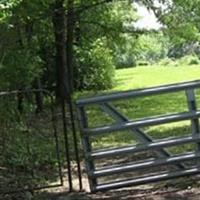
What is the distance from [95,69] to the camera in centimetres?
3509

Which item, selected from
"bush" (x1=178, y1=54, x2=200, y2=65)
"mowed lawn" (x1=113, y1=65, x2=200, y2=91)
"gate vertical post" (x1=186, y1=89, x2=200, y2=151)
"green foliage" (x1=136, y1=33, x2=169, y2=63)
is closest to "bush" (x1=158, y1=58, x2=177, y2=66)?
"bush" (x1=178, y1=54, x2=200, y2=65)

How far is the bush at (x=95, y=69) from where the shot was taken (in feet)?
109

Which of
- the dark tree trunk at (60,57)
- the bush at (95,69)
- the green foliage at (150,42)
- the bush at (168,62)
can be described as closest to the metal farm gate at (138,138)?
the dark tree trunk at (60,57)

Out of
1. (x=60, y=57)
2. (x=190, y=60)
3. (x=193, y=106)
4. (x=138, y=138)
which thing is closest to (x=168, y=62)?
(x=190, y=60)

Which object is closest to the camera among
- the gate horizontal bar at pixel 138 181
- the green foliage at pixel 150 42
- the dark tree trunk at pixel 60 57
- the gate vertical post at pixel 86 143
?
the gate vertical post at pixel 86 143

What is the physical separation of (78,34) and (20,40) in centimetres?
1411

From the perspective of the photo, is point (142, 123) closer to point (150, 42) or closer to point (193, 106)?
point (193, 106)

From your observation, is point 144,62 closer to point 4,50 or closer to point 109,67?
point 109,67

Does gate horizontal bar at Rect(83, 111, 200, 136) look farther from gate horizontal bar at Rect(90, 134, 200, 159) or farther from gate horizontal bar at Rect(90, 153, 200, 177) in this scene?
gate horizontal bar at Rect(90, 153, 200, 177)

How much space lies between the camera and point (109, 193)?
8.05 metres

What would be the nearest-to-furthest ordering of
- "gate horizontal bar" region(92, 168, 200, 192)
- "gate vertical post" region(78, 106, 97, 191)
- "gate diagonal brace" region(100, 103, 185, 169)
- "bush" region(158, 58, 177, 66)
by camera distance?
"gate vertical post" region(78, 106, 97, 191)
"gate diagonal brace" region(100, 103, 185, 169)
"gate horizontal bar" region(92, 168, 200, 192)
"bush" region(158, 58, 177, 66)

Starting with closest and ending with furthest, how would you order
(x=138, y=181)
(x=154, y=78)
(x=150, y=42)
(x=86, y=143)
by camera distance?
(x=86, y=143), (x=138, y=181), (x=150, y=42), (x=154, y=78)

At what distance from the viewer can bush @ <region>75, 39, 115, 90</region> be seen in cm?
3338

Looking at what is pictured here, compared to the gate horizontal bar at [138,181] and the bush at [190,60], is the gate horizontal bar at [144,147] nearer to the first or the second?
the gate horizontal bar at [138,181]
